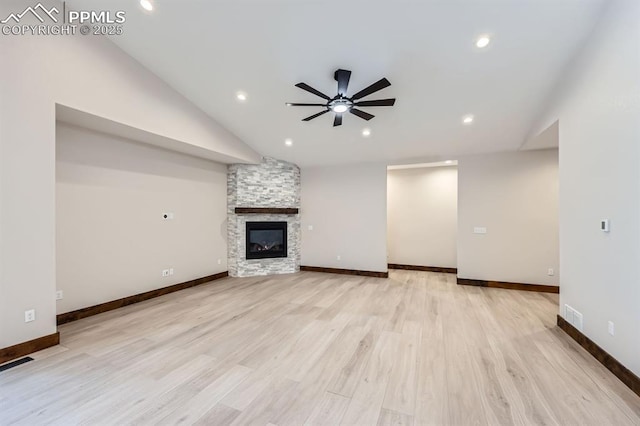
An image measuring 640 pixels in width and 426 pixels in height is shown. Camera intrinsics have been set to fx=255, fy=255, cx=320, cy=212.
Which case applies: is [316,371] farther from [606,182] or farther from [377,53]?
[377,53]

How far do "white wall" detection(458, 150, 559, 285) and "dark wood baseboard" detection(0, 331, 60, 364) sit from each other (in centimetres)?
652

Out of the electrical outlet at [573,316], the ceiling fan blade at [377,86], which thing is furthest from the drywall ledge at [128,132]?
the electrical outlet at [573,316]

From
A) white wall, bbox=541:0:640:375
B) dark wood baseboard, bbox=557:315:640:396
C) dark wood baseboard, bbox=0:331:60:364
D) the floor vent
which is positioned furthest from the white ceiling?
the floor vent

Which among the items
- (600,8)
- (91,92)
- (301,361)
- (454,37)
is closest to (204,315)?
(301,361)

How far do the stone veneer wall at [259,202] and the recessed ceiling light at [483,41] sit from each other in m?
4.59

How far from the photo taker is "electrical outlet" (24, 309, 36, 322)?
2.65 meters

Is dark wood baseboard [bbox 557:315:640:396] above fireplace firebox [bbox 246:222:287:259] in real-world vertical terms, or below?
below

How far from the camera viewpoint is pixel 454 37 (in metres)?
2.82

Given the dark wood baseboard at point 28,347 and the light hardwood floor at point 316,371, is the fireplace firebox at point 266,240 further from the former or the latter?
the dark wood baseboard at point 28,347

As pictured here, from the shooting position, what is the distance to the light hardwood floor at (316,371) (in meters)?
1.86

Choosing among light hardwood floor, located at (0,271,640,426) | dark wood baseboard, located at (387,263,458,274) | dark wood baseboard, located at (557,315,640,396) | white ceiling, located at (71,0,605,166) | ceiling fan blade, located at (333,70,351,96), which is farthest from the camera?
dark wood baseboard, located at (387,263,458,274)

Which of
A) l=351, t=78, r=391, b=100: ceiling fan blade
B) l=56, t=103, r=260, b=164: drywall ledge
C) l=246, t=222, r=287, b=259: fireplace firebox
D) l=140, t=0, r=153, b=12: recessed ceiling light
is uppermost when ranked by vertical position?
l=140, t=0, r=153, b=12: recessed ceiling light

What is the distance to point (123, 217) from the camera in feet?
13.6

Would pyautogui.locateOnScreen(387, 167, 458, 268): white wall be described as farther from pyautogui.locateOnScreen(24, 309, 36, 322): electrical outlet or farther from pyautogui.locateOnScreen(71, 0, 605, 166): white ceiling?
pyautogui.locateOnScreen(24, 309, 36, 322): electrical outlet
